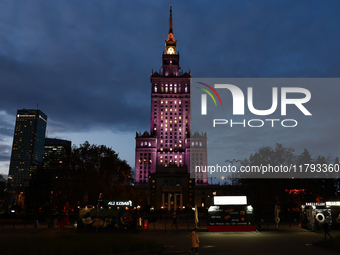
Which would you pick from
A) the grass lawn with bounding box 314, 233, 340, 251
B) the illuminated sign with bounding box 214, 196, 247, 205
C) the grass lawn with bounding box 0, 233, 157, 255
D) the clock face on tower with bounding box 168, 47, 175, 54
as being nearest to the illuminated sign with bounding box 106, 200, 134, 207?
the illuminated sign with bounding box 214, 196, 247, 205

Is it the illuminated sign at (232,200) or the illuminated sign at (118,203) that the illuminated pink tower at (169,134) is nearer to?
the illuminated sign at (232,200)

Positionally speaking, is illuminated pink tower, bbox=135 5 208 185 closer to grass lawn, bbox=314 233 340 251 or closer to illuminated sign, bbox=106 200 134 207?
illuminated sign, bbox=106 200 134 207

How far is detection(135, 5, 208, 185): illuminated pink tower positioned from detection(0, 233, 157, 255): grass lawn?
5510 inches

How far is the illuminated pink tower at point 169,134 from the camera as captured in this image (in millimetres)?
164375

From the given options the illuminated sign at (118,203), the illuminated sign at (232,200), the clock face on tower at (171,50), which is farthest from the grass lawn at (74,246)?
the clock face on tower at (171,50)

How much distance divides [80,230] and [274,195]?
36675 millimetres

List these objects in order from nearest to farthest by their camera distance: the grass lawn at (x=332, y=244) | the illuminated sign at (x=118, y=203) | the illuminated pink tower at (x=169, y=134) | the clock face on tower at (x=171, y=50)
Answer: the grass lawn at (x=332, y=244)
the illuminated sign at (x=118, y=203)
the illuminated pink tower at (x=169, y=134)
the clock face on tower at (x=171, y=50)

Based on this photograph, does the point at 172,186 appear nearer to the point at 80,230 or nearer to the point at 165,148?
the point at 165,148

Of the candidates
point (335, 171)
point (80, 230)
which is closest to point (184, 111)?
point (335, 171)

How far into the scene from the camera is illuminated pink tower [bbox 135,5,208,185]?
16438 centimetres

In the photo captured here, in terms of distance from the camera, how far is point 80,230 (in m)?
32.1

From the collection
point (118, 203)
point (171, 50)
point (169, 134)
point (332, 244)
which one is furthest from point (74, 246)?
point (171, 50)

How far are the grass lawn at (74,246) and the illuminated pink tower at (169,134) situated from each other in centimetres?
13994

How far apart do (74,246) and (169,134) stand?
15349cm
